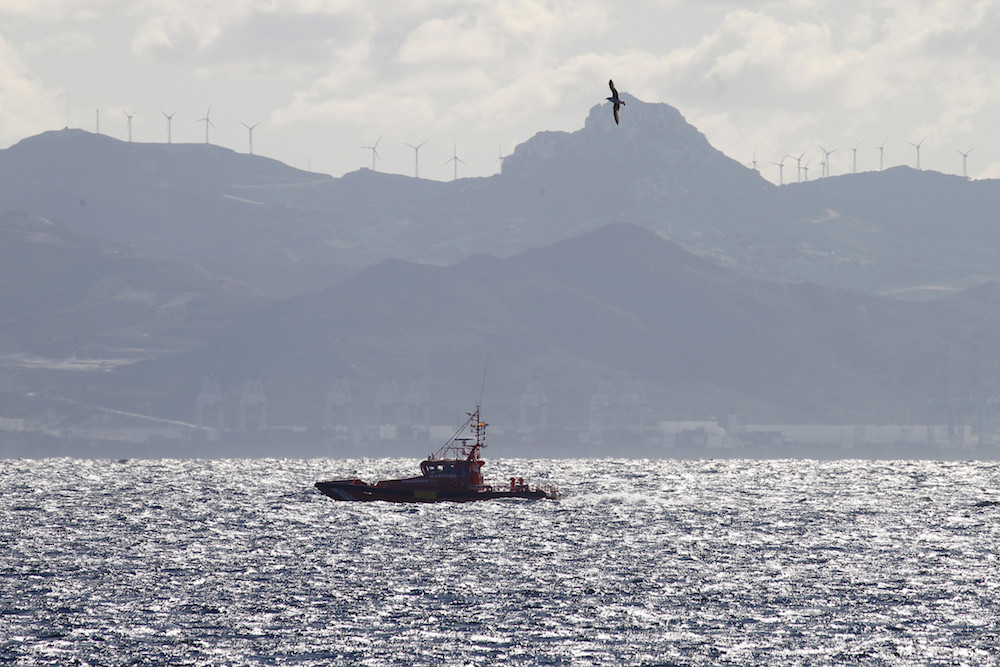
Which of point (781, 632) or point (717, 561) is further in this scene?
point (717, 561)

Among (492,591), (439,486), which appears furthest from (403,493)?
(492,591)

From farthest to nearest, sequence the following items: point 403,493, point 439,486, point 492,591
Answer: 1. point 403,493
2. point 439,486
3. point 492,591

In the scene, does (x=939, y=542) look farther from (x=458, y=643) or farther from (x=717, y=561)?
(x=458, y=643)

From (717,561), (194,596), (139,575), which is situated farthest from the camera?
(717,561)

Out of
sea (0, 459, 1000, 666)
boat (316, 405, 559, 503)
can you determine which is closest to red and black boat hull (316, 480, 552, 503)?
boat (316, 405, 559, 503)

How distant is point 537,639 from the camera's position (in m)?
83.8

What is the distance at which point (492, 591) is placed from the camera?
340 feet

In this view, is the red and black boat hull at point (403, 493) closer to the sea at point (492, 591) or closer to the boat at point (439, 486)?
the boat at point (439, 486)

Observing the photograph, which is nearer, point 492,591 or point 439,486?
point 492,591

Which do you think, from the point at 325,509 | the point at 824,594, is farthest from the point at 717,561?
the point at 325,509

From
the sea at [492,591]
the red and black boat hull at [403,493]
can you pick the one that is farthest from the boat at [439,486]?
the sea at [492,591]

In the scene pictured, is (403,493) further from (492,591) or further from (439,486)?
(492,591)

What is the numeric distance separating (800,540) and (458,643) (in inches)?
2879

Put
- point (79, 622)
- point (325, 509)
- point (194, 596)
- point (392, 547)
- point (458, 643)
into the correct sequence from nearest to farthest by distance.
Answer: point (458, 643), point (79, 622), point (194, 596), point (392, 547), point (325, 509)
